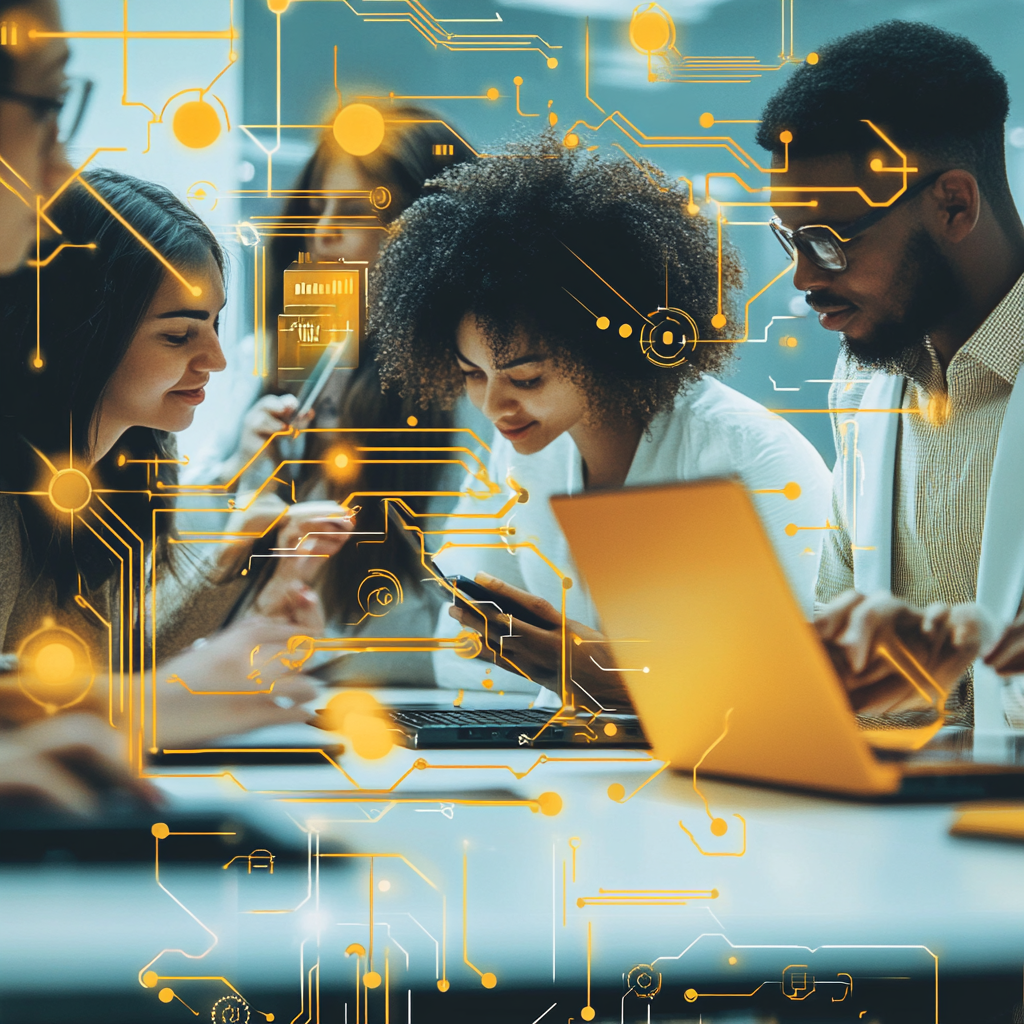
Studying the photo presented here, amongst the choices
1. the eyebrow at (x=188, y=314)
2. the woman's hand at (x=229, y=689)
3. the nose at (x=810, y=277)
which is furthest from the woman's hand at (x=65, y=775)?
the nose at (x=810, y=277)

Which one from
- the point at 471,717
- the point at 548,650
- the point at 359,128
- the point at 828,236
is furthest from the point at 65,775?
the point at 828,236

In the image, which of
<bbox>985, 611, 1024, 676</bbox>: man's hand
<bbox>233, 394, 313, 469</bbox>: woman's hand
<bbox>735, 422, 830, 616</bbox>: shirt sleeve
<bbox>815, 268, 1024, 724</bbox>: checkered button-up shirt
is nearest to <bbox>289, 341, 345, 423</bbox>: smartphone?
<bbox>233, 394, 313, 469</bbox>: woman's hand

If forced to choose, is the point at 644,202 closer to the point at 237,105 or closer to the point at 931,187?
the point at 931,187

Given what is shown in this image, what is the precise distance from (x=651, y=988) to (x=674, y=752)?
0.28m

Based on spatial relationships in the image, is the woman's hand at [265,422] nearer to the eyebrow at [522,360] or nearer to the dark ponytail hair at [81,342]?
the dark ponytail hair at [81,342]

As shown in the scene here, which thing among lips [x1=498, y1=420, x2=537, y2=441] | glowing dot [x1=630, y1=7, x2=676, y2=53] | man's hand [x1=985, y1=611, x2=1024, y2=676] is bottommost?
man's hand [x1=985, y1=611, x2=1024, y2=676]

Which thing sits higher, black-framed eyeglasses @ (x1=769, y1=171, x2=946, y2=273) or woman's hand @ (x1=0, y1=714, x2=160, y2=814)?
black-framed eyeglasses @ (x1=769, y1=171, x2=946, y2=273)

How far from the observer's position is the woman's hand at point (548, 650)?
120 centimetres

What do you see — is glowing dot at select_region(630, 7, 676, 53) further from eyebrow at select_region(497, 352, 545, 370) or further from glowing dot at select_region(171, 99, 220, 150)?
glowing dot at select_region(171, 99, 220, 150)

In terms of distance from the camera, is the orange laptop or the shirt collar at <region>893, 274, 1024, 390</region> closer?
the orange laptop

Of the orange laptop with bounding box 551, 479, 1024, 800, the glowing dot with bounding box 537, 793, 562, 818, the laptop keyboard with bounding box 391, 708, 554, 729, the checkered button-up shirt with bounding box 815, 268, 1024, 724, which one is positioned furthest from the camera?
the checkered button-up shirt with bounding box 815, 268, 1024, 724

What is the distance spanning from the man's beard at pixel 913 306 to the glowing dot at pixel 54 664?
3.74 feet

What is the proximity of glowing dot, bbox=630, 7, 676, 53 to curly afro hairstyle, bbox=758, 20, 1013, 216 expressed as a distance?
0.55ft

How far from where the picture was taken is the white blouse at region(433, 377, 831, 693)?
124 cm
